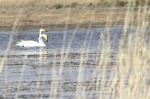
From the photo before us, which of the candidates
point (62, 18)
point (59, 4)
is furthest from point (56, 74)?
point (59, 4)

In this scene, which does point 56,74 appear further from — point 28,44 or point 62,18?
point 62,18

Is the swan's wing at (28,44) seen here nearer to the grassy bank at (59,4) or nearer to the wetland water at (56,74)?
the wetland water at (56,74)

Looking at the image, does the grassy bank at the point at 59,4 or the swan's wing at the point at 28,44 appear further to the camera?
the grassy bank at the point at 59,4

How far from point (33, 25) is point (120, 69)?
858 inches

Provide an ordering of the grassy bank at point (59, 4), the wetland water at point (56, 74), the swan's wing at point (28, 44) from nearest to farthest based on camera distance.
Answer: the wetland water at point (56, 74) < the swan's wing at point (28, 44) < the grassy bank at point (59, 4)

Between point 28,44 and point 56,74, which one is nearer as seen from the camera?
point 56,74

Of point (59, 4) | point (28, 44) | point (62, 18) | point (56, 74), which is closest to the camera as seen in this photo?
point (56, 74)

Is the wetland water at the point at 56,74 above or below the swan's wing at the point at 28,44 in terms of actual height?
below

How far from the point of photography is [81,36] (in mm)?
25891

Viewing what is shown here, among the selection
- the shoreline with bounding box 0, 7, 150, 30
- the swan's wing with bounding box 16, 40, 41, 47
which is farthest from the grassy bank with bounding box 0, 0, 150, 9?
the swan's wing with bounding box 16, 40, 41, 47

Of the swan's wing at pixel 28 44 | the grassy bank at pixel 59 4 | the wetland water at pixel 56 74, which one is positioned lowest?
the wetland water at pixel 56 74

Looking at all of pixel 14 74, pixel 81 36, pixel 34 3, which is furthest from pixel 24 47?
pixel 34 3

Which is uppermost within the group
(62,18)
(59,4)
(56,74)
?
(59,4)

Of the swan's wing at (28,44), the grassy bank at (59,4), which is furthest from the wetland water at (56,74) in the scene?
the grassy bank at (59,4)
